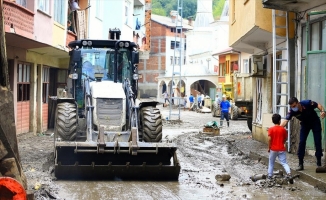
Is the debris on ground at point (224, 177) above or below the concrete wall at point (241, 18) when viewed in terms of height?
below

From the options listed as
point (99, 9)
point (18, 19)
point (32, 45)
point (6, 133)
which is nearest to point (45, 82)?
point (32, 45)

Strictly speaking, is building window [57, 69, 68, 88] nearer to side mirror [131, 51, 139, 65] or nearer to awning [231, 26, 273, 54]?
awning [231, 26, 273, 54]

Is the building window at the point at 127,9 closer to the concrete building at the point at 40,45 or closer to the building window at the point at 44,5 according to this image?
the concrete building at the point at 40,45

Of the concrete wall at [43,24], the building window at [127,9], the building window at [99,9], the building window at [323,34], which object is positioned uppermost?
the building window at [127,9]

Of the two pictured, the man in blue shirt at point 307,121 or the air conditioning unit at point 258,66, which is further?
the air conditioning unit at point 258,66

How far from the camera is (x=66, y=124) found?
1199cm

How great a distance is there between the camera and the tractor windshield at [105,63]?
13516 millimetres

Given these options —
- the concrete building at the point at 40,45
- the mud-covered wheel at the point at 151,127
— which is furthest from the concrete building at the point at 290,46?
the concrete building at the point at 40,45

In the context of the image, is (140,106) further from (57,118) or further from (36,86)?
(36,86)

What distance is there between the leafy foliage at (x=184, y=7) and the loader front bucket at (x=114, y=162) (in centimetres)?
9959

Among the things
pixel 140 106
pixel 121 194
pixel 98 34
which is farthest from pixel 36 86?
pixel 121 194

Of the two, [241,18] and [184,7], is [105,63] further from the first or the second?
[184,7]

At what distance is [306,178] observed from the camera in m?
11.4

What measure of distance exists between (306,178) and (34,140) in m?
10.9
